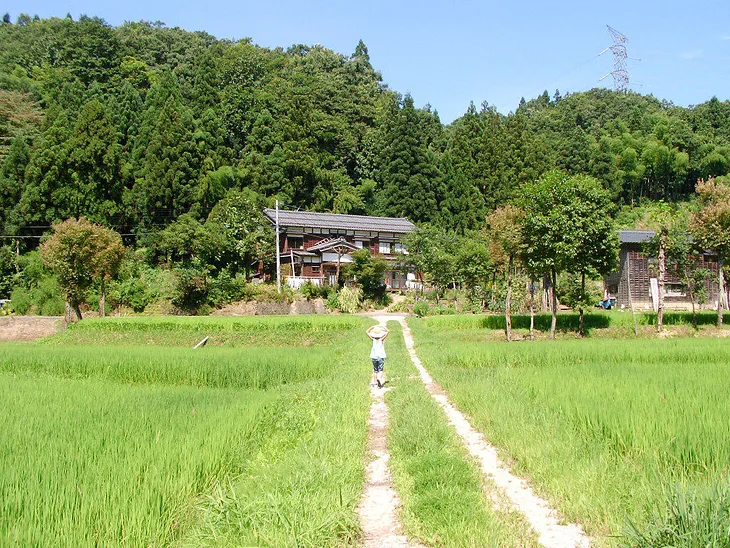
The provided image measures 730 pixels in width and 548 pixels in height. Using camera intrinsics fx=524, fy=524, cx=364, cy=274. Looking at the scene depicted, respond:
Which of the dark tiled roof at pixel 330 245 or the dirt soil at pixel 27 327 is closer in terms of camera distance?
the dirt soil at pixel 27 327

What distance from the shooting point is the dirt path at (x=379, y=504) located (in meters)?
3.69

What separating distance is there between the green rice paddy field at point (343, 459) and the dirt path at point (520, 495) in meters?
0.12

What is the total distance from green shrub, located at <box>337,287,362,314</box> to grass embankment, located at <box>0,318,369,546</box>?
20.0 meters

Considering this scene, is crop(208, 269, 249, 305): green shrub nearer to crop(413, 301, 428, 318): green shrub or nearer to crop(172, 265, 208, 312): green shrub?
crop(172, 265, 208, 312): green shrub

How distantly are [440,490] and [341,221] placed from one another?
113 feet

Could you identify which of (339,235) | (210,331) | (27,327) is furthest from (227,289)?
(339,235)

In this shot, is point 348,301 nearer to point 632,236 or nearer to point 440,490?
point 632,236

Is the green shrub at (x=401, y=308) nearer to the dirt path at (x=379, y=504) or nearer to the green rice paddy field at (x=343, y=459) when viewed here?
the green rice paddy field at (x=343, y=459)

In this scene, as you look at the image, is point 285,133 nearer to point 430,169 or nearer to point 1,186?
point 430,169

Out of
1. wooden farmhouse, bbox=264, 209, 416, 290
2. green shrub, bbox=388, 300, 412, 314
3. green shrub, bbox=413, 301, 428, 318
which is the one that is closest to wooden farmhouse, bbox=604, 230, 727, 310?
green shrub, bbox=413, 301, 428, 318

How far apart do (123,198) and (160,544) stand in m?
35.6

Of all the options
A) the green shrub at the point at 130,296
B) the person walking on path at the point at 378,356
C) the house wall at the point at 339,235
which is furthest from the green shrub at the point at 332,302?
the person walking on path at the point at 378,356

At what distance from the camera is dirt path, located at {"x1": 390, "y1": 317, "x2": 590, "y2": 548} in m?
3.62

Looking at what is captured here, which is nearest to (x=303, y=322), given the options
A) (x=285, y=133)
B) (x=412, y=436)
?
(x=412, y=436)
